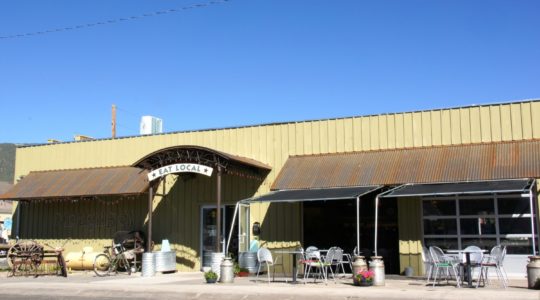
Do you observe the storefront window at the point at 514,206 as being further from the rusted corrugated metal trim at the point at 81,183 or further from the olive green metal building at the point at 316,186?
the rusted corrugated metal trim at the point at 81,183

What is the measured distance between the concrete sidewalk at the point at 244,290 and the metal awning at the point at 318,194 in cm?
210

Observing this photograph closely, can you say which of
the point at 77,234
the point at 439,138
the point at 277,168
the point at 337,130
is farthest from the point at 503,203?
the point at 77,234

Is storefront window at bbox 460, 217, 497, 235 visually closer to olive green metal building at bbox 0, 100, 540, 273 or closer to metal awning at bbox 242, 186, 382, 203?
olive green metal building at bbox 0, 100, 540, 273

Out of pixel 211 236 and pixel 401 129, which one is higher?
pixel 401 129

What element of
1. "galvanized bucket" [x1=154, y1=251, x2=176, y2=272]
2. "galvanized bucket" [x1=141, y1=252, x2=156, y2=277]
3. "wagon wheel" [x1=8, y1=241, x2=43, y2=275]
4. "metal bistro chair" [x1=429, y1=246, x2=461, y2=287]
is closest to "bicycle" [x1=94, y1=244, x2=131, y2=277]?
"galvanized bucket" [x1=154, y1=251, x2=176, y2=272]

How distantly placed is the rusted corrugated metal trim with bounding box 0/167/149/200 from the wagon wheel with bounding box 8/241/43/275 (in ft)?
7.28

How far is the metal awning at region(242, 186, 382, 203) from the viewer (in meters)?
15.8

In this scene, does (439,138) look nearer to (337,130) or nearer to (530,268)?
(337,130)

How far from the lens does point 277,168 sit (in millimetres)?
19453

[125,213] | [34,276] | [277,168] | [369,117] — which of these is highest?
[369,117]

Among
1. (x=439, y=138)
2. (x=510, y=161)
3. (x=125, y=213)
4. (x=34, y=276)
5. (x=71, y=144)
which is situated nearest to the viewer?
(x=510, y=161)

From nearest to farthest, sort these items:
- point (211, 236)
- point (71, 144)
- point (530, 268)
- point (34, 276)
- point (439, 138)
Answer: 1. point (530, 268)
2. point (439, 138)
3. point (34, 276)
4. point (211, 236)
5. point (71, 144)

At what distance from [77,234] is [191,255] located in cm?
485

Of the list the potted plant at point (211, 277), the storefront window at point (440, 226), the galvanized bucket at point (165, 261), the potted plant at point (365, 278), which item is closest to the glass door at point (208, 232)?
the galvanized bucket at point (165, 261)
